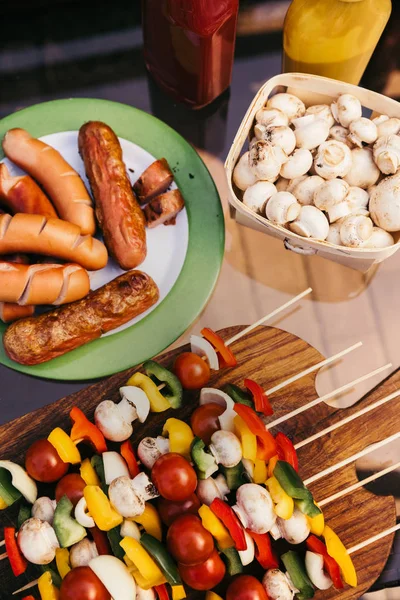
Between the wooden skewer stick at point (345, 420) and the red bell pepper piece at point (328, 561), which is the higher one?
the wooden skewer stick at point (345, 420)

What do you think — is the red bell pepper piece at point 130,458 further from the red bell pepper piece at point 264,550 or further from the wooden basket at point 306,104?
the wooden basket at point 306,104

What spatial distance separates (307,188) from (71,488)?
1271 millimetres

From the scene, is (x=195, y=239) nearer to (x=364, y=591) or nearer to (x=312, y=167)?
(x=312, y=167)

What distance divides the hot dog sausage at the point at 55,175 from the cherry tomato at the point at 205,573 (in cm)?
121

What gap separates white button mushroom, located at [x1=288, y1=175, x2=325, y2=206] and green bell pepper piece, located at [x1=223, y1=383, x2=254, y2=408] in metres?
0.69

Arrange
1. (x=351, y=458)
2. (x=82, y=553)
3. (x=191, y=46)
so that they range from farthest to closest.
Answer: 1. (x=191, y=46)
2. (x=351, y=458)
3. (x=82, y=553)

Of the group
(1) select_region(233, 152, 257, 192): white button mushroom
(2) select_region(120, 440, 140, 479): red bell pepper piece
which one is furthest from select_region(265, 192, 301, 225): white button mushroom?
(2) select_region(120, 440, 140, 479): red bell pepper piece

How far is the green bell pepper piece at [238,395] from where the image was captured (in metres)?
1.96

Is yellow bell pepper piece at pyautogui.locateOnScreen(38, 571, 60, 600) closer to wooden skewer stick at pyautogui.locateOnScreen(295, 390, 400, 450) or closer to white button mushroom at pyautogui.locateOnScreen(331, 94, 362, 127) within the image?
wooden skewer stick at pyautogui.locateOnScreen(295, 390, 400, 450)

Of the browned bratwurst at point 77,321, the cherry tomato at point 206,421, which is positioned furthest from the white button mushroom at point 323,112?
the cherry tomato at point 206,421

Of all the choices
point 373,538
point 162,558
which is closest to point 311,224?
point 373,538

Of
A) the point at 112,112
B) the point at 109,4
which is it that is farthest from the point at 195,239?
the point at 109,4

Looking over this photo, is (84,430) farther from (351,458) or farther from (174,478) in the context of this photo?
(351,458)

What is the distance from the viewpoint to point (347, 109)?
6.70 ft
